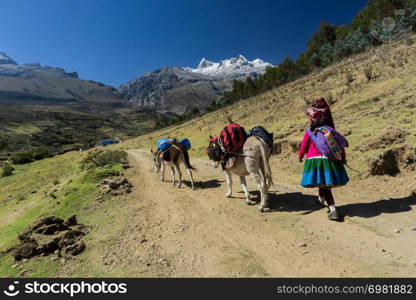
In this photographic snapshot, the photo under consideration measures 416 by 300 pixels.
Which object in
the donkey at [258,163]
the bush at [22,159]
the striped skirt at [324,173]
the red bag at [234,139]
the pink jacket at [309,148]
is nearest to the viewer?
the striped skirt at [324,173]

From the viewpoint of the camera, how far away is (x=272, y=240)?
489 cm

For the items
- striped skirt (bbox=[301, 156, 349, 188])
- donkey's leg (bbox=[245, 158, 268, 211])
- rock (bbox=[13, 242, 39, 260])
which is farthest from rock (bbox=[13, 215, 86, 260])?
striped skirt (bbox=[301, 156, 349, 188])

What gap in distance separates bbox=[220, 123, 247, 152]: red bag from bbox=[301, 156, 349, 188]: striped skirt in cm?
228

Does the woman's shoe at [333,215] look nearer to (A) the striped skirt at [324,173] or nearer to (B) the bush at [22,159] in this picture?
(A) the striped skirt at [324,173]

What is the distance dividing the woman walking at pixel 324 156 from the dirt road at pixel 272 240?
826 mm

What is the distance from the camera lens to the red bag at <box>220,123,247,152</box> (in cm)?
732

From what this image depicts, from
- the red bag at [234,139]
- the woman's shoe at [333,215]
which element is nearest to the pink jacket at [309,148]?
the woman's shoe at [333,215]

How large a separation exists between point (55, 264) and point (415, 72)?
21.0 m

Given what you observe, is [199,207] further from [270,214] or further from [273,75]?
[273,75]

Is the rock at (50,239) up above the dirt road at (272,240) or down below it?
above

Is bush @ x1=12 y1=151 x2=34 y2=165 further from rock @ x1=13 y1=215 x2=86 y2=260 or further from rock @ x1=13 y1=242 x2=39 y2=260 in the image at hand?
rock @ x1=13 y1=242 x2=39 y2=260

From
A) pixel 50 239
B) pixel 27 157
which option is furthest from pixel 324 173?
pixel 27 157

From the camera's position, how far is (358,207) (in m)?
5.91

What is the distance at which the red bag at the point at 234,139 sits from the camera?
24.0ft
